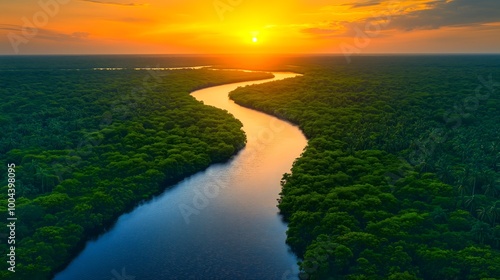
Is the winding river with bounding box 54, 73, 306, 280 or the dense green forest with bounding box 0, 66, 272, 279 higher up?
the dense green forest with bounding box 0, 66, 272, 279

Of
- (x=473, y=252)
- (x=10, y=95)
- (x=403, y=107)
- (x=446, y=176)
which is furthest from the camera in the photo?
(x=10, y=95)

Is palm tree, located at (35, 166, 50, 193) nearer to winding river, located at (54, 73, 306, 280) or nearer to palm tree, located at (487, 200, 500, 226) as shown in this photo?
winding river, located at (54, 73, 306, 280)

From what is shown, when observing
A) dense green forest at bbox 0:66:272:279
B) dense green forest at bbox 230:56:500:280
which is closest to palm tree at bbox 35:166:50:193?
dense green forest at bbox 0:66:272:279

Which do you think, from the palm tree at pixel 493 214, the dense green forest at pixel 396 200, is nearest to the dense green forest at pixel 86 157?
the dense green forest at pixel 396 200

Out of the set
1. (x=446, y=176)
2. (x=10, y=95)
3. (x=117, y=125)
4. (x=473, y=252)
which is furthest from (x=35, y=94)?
(x=473, y=252)

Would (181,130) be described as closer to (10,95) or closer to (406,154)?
(406,154)

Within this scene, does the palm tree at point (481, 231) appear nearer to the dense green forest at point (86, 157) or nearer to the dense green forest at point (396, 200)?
the dense green forest at point (396, 200)
